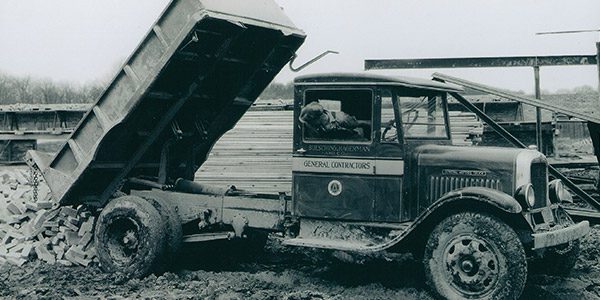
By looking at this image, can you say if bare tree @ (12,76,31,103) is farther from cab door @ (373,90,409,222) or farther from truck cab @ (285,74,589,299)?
cab door @ (373,90,409,222)

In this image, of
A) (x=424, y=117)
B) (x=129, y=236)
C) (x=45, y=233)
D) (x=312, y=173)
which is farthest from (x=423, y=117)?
(x=45, y=233)

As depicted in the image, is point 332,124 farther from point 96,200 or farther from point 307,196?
point 96,200

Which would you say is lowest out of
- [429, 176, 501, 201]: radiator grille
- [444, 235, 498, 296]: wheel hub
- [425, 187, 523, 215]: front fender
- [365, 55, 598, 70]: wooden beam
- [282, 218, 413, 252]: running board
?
[444, 235, 498, 296]: wheel hub

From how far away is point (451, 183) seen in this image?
6105 mm

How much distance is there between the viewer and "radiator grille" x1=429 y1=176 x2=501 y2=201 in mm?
5949

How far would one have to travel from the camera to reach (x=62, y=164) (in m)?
7.27

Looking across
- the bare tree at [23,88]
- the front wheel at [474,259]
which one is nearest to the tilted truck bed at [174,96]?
the front wheel at [474,259]

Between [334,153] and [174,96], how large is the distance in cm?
183

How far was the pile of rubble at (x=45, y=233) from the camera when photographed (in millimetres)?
7730

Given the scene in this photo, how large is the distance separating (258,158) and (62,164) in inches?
178

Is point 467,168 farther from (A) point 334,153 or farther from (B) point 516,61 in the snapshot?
(B) point 516,61

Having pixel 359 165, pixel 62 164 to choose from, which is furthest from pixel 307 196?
pixel 62 164

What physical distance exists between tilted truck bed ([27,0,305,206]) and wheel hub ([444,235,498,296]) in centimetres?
273

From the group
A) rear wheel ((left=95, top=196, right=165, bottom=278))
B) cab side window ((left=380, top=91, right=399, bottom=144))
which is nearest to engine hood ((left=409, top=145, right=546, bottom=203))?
cab side window ((left=380, top=91, right=399, bottom=144))
